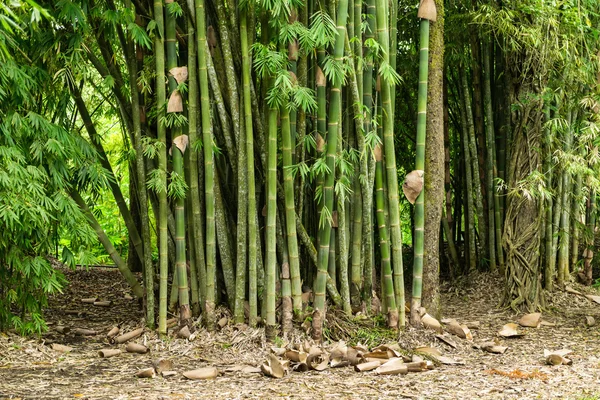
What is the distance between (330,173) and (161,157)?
96 centimetres

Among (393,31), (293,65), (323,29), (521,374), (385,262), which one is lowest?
(521,374)

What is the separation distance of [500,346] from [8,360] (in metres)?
2.65

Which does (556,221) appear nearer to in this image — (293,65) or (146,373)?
(293,65)

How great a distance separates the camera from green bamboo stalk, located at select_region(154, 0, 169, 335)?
4.07 m

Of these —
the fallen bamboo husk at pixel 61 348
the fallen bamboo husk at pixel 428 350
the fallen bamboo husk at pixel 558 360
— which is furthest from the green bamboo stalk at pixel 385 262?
the fallen bamboo husk at pixel 61 348

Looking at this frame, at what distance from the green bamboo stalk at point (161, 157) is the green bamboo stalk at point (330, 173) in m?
0.87

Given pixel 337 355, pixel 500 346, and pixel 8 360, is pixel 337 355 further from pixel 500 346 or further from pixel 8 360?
Result: pixel 8 360

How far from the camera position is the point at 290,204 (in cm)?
399

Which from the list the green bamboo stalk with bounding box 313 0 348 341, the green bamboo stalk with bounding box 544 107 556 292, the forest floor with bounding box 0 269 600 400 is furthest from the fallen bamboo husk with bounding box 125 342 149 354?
the green bamboo stalk with bounding box 544 107 556 292

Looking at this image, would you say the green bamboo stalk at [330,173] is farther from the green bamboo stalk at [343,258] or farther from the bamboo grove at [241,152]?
the green bamboo stalk at [343,258]

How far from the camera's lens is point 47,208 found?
12.4ft

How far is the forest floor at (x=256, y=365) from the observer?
324 cm

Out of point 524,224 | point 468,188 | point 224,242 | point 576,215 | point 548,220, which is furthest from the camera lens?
point 468,188

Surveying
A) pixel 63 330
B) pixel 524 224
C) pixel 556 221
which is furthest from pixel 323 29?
pixel 556 221
